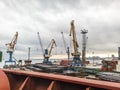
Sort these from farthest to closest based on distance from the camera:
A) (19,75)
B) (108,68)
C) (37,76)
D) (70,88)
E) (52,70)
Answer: (108,68) < (52,70) < (19,75) < (37,76) < (70,88)

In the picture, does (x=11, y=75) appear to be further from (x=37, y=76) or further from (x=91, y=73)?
(x=91, y=73)

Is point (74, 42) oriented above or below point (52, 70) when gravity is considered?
above

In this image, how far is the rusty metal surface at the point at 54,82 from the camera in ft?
14.2

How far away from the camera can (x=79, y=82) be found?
4691 mm

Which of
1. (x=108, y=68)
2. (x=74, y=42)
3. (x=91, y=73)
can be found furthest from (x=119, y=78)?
(x=74, y=42)

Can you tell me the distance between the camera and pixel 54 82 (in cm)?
538

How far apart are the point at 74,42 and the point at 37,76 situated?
5187 cm

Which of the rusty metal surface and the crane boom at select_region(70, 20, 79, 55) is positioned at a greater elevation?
the crane boom at select_region(70, 20, 79, 55)

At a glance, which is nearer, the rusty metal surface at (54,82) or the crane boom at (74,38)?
the rusty metal surface at (54,82)

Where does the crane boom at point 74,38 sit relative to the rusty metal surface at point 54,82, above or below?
above

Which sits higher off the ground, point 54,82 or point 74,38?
point 74,38

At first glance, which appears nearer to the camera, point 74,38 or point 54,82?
point 54,82

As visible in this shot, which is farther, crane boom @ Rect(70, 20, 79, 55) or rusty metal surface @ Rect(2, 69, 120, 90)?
crane boom @ Rect(70, 20, 79, 55)

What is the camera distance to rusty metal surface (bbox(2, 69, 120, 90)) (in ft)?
14.2
